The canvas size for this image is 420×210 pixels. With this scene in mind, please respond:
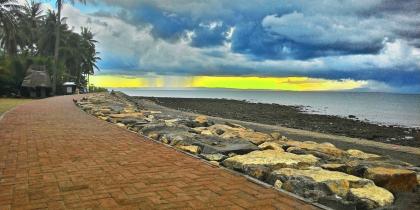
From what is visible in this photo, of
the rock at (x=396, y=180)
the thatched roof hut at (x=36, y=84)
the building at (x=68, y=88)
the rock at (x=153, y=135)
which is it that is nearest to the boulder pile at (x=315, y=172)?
the rock at (x=396, y=180)

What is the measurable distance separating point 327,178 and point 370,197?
2.29 ft

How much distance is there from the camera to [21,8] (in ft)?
97.6

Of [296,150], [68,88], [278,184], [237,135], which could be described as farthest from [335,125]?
[278,184]

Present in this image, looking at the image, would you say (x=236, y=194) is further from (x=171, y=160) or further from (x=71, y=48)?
(x=71, y=48)

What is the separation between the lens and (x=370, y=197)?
4219 millimetres

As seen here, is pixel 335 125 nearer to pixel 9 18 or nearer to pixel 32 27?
pixel 9 18

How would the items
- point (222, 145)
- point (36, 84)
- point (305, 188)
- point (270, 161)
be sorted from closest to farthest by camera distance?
point (305, 188)
point (270, 161)
point (222, 145)
point (36, 84)

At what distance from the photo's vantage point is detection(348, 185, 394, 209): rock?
409cm

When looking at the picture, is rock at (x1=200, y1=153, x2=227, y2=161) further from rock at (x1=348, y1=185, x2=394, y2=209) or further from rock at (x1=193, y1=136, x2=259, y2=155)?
rock at (x1=348, y1=185, x2=394, y2=209)

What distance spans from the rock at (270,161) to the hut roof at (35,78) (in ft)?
92.4

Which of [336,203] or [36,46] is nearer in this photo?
[336,203]

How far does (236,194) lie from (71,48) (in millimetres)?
52234

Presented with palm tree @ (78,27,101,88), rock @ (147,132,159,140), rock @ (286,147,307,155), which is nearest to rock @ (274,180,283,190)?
rock @ (286,147,307,155)

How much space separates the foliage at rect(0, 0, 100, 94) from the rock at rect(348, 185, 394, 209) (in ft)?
81.4
